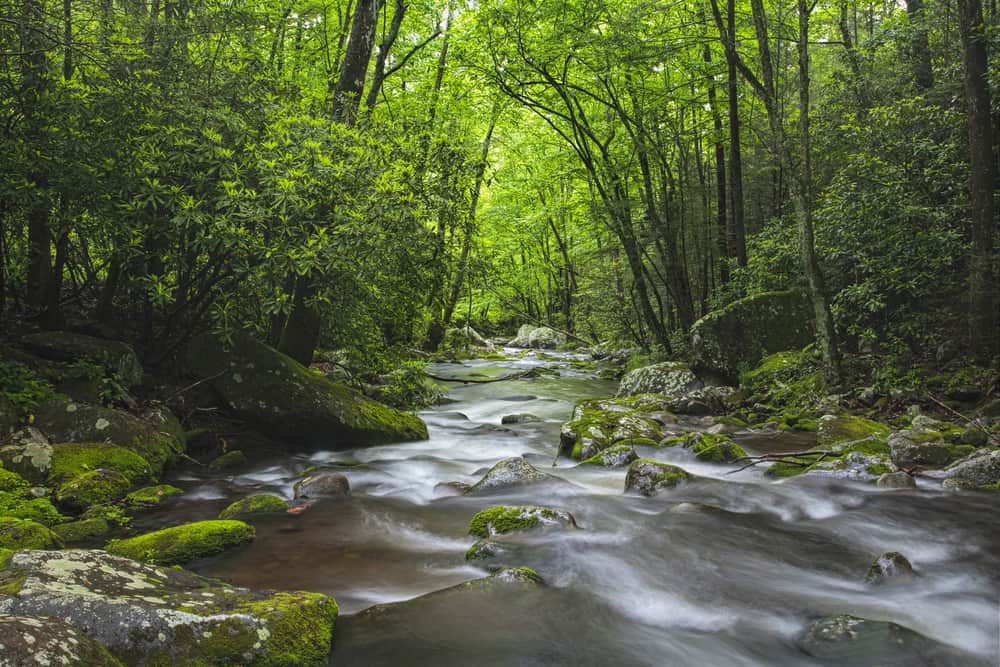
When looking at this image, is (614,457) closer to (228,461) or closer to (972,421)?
(972,421)

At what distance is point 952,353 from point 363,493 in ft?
29.3

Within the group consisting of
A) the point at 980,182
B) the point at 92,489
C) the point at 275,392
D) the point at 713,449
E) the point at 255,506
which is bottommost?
the point at 713,449

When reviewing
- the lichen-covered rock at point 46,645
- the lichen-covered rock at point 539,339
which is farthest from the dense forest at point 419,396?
the lichen-covered rock at point 539,339

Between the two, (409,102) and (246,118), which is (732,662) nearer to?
(246,118)

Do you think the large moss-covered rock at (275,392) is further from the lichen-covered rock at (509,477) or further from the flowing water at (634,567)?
the lichen-covered rock at (509,477)

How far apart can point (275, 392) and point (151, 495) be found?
7.59ft

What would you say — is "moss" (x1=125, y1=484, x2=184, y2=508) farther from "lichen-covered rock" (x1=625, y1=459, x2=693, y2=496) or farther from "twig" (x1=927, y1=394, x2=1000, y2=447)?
"twig" (x1=927, y1=394, x2=1000, y2=447)

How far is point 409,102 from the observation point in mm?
17234

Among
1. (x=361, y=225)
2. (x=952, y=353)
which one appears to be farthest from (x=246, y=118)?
(x=952, y=353)

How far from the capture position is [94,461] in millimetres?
5922

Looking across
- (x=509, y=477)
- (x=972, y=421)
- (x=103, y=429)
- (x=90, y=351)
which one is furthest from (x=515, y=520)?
(x=972, y=421)

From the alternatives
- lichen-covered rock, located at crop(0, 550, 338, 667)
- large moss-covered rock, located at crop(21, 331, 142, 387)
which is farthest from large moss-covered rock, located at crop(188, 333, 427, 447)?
lichen-covered rock, located at crop(0, 550, 338, 667)

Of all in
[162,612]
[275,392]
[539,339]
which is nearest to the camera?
[162,612]

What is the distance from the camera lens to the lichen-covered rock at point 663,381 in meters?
13.3
